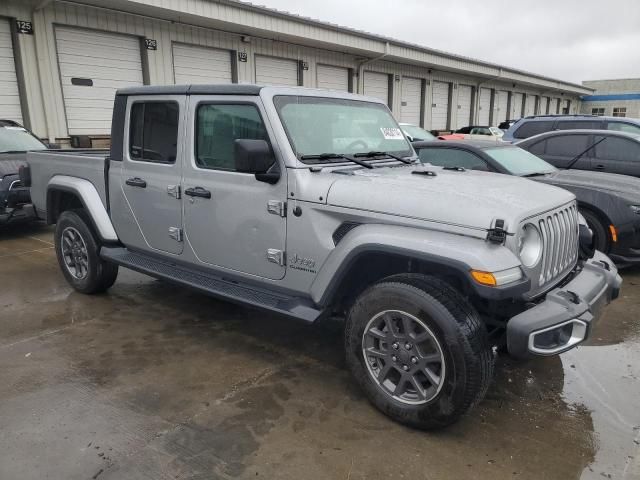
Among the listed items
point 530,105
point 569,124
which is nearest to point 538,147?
point 569,124

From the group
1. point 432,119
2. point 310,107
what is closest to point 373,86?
point 432,119

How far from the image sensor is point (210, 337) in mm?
4102

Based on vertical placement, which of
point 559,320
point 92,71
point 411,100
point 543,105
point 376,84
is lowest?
point 559,320

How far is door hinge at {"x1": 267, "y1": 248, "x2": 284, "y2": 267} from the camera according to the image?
10.9 feet

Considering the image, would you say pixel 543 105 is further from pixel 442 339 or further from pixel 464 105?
pixel 442 339

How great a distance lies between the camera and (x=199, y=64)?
14133mm

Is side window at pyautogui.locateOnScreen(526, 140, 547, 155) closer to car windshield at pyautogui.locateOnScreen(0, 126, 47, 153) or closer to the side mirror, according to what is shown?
the side mirror

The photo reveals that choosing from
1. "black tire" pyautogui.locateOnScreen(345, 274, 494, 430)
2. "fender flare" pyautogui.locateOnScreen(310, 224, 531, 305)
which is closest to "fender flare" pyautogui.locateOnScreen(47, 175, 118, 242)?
"fender flare" pyautogui.locateOnScreen(310, 224, 531, 305)

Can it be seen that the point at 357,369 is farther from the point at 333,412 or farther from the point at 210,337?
the point at 210,337

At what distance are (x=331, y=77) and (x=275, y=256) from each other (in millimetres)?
16485

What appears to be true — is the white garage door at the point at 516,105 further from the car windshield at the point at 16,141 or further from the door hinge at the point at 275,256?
the door hinge at the point at 275,256

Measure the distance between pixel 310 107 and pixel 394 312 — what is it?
1688 mm

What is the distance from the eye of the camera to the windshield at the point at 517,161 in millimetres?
6227

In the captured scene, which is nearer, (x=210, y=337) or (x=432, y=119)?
(x=210, y=337)
